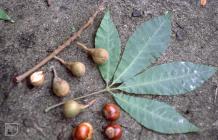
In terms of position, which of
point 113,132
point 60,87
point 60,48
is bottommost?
point 113,132

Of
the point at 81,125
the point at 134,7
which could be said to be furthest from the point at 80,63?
the point at 134,7

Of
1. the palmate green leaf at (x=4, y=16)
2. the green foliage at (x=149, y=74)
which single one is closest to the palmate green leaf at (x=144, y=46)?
the green foliage at (x=149, y=74)

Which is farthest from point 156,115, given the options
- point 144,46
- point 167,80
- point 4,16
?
point 4,16

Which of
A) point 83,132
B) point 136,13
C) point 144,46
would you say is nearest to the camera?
point 83,132

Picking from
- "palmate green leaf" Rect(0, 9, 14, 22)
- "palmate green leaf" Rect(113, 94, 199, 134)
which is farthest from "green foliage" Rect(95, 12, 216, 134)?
"palmate green leaf" Rect(0, 9, 14, 22)

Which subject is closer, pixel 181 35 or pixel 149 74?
pixel 149 74

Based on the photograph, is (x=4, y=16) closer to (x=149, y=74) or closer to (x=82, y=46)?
(x=82, y=46)

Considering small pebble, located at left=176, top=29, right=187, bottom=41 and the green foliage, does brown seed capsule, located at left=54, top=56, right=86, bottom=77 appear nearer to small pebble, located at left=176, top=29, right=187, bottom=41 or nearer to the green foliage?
the green foliage
